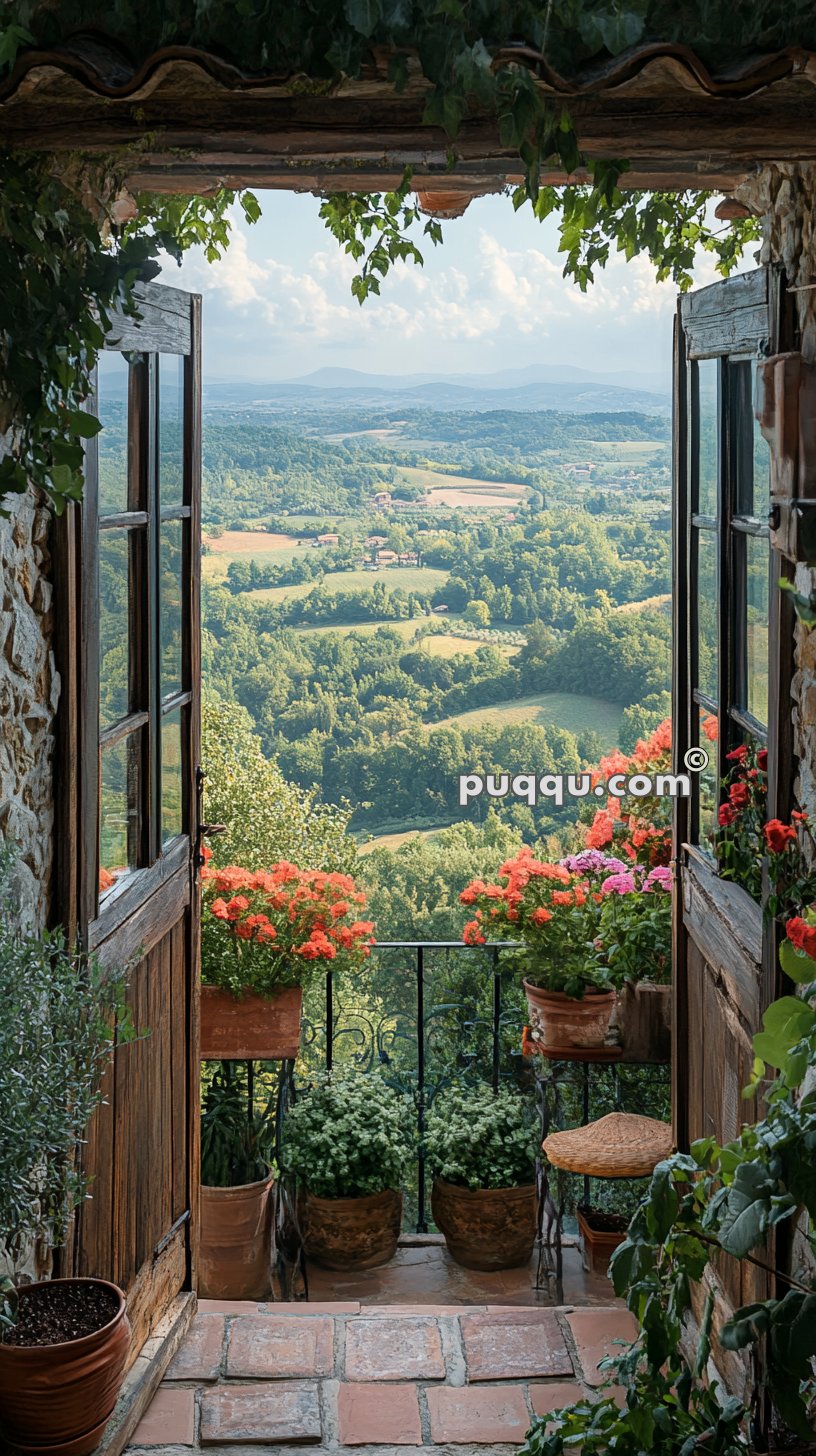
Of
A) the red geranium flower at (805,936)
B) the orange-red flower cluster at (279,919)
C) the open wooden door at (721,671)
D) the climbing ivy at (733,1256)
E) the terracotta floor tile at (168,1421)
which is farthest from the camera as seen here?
the orange-red flower cluster at (279,919)

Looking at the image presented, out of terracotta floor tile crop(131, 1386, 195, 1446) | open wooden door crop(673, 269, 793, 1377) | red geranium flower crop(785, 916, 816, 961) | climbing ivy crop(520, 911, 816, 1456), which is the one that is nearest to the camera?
climbing ivy crop(520, 911, 816, 1456)

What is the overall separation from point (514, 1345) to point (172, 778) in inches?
62.2

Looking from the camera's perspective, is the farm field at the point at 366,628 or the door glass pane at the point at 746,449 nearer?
the door glass pane at the point at 746,449

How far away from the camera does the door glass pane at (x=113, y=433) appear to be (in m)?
2.56

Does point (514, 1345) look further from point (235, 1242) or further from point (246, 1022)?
point (246, 1022)

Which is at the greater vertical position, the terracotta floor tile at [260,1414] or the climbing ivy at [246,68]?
the climbing ivy at [246,68]

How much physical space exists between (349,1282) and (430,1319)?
491mm

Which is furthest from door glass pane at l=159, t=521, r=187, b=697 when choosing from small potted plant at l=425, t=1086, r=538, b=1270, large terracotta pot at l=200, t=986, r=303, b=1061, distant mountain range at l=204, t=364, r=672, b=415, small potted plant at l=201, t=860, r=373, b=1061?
distant mountain range at l=204, t=364, r=672, b=415

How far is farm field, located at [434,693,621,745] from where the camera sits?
6406 mm

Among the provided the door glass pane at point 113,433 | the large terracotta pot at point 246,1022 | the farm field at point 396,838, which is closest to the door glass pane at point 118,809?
the door glass pane at point 113,433

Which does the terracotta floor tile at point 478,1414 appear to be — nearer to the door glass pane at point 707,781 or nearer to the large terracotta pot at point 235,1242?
the large terracotta pot at point 235,1242

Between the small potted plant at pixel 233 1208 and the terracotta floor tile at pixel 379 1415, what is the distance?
2.70 ft

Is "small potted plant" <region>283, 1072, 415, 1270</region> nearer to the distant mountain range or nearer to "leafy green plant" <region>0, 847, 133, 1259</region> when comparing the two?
"leafy green plant" <region>0, 847, 133, 1259</region>

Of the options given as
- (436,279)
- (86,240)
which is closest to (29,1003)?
(86,240)
